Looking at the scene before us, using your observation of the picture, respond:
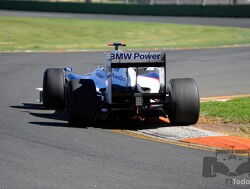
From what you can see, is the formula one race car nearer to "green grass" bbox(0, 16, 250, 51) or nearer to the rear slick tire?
the rear slick tire

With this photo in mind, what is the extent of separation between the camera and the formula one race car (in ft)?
43.1

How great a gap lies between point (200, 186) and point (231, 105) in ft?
22.0

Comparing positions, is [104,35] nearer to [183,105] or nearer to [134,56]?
[134,56]

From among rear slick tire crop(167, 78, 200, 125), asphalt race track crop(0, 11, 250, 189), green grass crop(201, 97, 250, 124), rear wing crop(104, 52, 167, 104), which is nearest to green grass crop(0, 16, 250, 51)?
asphalt race track crop(0, 11, 250, 189)

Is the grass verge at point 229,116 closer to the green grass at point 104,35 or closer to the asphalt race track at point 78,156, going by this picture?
the asphalt race track at point 78,156

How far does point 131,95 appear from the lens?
13.3m

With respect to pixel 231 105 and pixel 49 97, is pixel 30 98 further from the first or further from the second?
pixel 231 105

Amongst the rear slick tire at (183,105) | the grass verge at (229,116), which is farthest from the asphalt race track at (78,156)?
the grass verge at (229,116)

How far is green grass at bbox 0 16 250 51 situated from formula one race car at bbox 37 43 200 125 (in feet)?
64.2

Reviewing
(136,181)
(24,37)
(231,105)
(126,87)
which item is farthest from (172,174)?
(24,37)

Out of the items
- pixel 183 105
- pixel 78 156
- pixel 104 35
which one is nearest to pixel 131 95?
pixel 183 105

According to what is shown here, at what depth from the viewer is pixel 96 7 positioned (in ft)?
208

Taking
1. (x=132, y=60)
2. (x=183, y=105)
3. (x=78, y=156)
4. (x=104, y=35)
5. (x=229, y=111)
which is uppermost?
(x=132, y=60)

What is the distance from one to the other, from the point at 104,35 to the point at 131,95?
28.8 meters
